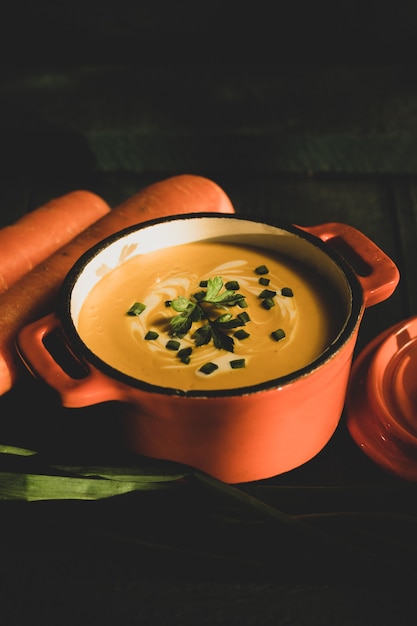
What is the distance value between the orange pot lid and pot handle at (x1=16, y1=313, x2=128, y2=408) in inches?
16.4

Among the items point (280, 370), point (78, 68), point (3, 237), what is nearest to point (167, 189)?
point (3, 237)

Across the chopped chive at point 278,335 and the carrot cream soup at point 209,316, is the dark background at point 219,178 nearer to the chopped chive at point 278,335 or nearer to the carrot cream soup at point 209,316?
the carrot cream soup at point 209,316

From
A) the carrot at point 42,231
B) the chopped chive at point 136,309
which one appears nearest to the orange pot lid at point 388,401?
the chopped chive at point 136,309

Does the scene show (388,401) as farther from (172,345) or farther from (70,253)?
(70,253)

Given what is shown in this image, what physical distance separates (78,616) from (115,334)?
400 millimetres

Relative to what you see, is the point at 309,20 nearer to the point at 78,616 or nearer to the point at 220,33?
the point at 220,33

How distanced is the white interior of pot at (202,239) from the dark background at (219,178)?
97 mm

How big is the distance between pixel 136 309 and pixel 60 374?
0.66 feet

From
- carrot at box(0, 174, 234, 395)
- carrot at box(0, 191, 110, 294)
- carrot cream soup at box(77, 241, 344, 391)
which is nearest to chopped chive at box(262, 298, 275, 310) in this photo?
carrot cream soup at box(77, 241, 344, 391)

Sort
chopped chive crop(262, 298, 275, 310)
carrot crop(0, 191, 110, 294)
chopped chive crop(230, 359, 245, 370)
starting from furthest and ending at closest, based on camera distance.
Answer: carrot crop(0, 191, 110, 294) → chopped chive crop(262, 298, 275, 310) → chopped chive crop(230, 359, 245, 370)

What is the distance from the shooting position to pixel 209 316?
3.74 ft

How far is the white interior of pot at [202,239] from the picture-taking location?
1.18 meters

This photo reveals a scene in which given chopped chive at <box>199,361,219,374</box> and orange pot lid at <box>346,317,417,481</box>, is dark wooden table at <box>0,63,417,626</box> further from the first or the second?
chopped chive at <box>199,361,219,374</box>

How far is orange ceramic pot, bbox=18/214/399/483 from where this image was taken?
0.96 m
